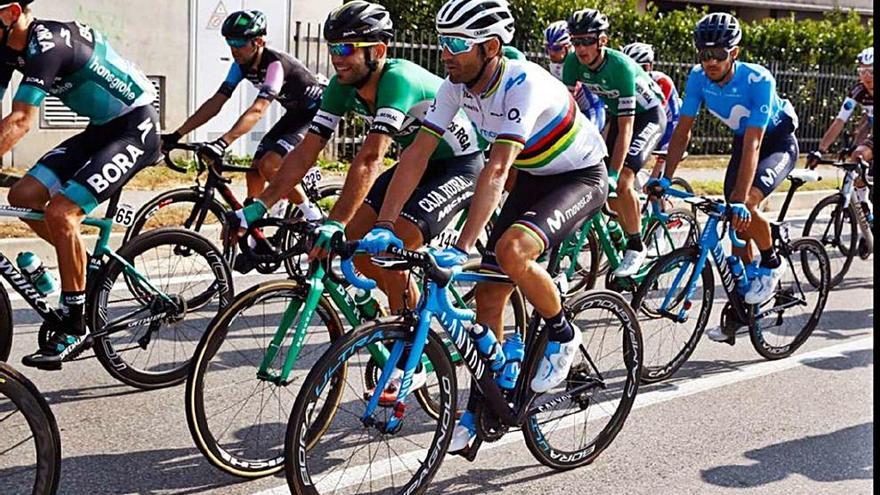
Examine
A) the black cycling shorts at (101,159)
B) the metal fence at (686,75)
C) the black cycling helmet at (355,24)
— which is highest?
the black cycling helmet at (355,24)

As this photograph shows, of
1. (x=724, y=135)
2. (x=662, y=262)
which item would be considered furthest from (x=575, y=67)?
(x=724, y=135)

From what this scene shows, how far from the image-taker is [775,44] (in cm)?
2136

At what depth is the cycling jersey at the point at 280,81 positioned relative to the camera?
25.7 feet

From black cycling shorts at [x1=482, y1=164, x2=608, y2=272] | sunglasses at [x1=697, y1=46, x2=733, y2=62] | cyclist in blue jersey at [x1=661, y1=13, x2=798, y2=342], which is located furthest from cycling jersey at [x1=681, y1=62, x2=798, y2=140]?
black cycling shorts at [x1=482, y1=164, x2=608, y2=272]

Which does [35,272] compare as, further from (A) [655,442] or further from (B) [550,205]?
(A) [655,442]

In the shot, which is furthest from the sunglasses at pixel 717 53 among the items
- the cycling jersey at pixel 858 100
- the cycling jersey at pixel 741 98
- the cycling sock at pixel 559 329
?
the cycling jersey at pixel 858 100

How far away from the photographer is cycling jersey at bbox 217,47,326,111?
25.7 ft

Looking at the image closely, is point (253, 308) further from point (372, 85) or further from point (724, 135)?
point (724, 135)

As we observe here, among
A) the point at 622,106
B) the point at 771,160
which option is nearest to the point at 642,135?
the point at 622,106

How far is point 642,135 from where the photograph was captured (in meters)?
8.96

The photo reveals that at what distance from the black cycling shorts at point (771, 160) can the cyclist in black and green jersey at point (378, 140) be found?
2200 millimetres

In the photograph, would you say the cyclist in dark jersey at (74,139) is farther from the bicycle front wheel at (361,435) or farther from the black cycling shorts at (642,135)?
the black cycling shorts at (642,135)

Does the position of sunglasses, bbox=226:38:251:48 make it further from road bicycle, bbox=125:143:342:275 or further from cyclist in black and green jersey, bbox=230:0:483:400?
cyclist in black and green jersey, bbox=230:0:483:400

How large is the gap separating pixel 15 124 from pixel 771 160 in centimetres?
480
